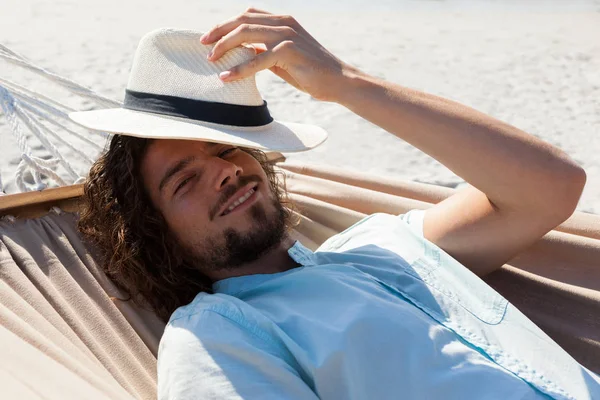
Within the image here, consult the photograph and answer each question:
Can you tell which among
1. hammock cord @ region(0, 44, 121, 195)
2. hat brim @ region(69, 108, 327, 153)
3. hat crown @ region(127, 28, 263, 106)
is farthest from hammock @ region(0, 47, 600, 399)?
hat crown @ region(127, 28, 263, 106)

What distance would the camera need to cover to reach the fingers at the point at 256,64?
5.09ft

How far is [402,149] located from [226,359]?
3.64 meters

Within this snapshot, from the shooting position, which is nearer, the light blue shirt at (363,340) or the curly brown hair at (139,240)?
the light blue shirt at (363,340)

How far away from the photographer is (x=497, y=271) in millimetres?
1950

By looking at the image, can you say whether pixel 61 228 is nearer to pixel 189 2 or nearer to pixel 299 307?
pixel 299 307

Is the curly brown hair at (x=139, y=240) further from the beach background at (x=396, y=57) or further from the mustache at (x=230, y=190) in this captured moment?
the beach background at (x=396, y=57)

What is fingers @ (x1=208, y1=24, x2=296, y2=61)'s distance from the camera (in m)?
1.55

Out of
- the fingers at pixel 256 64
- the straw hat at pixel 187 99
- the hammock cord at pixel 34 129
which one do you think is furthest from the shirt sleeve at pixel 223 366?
the hammock cord at pixel 34 129

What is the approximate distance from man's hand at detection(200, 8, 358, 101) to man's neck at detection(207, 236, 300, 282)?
14.4 inches

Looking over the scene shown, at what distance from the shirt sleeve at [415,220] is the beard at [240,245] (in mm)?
360

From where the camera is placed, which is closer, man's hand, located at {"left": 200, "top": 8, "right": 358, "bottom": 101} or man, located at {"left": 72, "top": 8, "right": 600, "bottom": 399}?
man, located at {"left": 72, "top": 8, "right": 600, "bottom": 399}

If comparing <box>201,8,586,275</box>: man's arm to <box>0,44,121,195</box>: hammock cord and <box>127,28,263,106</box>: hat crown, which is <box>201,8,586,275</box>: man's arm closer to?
<box>127,28,263,106</box>: hat crown

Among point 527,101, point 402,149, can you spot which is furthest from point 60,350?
point 527,101

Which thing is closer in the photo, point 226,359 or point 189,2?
point 226,359
